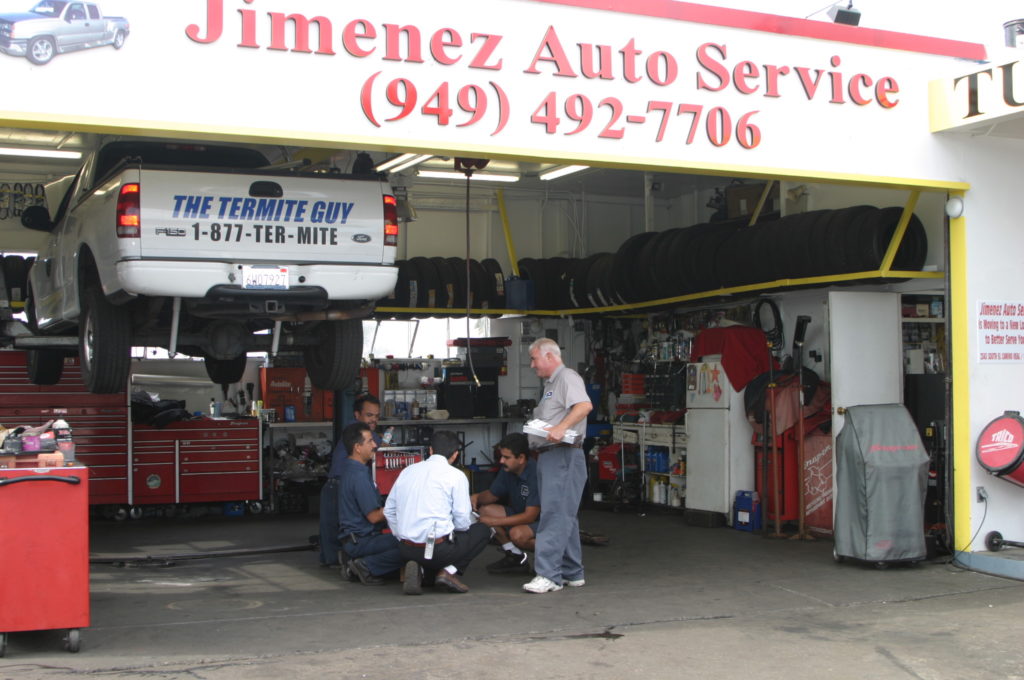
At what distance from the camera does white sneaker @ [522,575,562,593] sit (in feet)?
23.2

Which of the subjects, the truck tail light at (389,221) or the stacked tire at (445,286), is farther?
the stacked tire at (445,286)

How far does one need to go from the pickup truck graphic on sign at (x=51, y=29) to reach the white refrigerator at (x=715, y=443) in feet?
22.3

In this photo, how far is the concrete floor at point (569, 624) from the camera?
522 cm

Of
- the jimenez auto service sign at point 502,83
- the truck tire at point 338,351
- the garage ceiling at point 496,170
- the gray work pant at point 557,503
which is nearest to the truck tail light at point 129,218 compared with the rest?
the jimenez auto service sign at point 502,83

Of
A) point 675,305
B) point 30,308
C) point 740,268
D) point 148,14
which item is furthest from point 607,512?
point 148,14

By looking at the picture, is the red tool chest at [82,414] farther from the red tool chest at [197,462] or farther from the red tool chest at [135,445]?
the red tool chest at [197,462]

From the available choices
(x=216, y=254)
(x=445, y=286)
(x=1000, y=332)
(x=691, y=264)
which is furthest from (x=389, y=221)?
(x=445, y=286)

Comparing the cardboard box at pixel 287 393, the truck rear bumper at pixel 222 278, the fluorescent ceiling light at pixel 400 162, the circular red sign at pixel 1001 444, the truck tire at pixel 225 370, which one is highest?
the fluorescent ceiling light at pixel 400 162

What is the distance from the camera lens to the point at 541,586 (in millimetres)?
7066

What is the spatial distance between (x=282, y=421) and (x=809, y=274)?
6.32 meters

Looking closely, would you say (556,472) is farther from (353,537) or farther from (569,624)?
(353,537)

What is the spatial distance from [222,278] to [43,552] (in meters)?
2.26

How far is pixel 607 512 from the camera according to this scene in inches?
476

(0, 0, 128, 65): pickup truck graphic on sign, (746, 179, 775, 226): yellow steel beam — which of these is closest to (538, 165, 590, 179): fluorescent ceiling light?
(746, 179, 775, 226): yellow steel beam
